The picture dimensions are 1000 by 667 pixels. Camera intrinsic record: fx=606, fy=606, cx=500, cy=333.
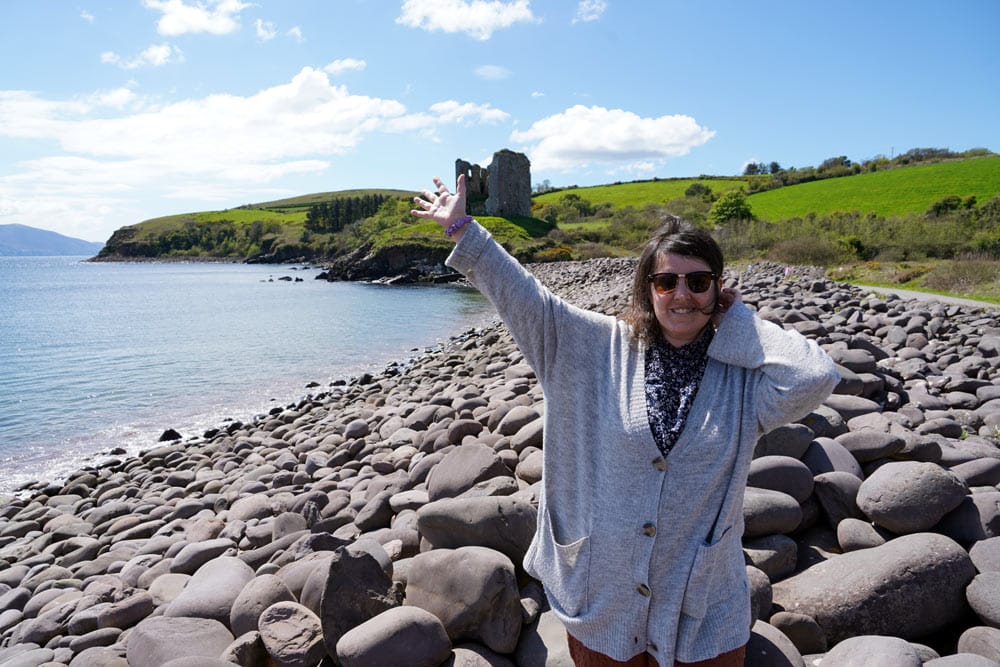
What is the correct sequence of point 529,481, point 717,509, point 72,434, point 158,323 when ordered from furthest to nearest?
point 158,323 → point 72,434 → point 529,481 → point 717,509

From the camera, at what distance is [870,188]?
1978 inches

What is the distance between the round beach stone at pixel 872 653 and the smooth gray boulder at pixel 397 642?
180 cm

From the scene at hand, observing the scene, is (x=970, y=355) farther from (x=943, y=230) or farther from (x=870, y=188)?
(x=870, y=188)

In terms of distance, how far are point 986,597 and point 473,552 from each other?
2.58m

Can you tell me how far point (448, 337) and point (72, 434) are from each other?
13664 mm

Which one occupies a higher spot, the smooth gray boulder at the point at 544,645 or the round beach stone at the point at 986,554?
the round beach stone at the point at 986,554

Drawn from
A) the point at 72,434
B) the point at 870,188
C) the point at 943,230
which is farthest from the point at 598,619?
the point at 870,188

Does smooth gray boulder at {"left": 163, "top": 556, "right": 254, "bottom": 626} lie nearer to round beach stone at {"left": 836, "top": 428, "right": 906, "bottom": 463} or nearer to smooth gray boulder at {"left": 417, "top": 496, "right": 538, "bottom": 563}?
smooth gray boulder at {"left": 417, "top": 496, "right": 538, "bottom": 563}

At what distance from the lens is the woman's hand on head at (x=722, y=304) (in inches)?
83.0

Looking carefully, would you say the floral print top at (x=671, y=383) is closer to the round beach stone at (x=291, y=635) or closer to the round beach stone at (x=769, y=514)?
the round beach stone at (x=769, y=514)

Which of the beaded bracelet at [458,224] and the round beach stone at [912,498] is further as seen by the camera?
the round beach stone at [912,498]

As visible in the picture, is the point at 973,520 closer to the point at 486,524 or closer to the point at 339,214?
the point at 486,524

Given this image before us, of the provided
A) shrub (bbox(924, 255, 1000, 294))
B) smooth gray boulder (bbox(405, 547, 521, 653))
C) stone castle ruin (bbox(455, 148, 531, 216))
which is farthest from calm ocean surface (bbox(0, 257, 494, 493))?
stone castle ruin (bbox(455, 148, 531, 216))

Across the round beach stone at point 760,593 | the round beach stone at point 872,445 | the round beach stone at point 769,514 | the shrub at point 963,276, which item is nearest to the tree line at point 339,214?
the shrub at point 963,276
